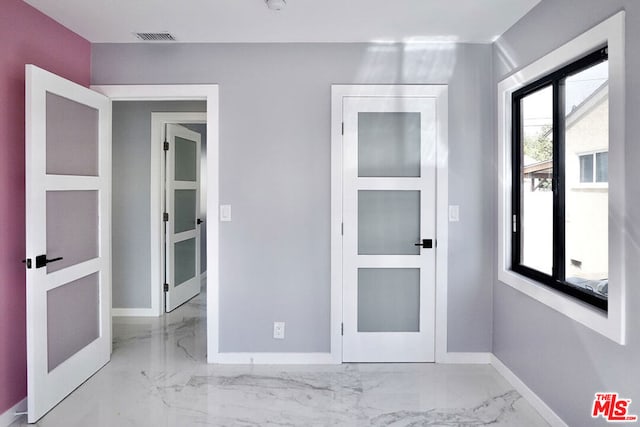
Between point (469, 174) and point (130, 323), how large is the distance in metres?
3.56

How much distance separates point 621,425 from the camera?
1785 mm

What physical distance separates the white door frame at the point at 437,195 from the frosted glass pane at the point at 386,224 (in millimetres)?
175

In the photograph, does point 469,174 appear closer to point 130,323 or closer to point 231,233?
point 231,233

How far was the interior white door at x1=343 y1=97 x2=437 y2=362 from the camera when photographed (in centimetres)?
320

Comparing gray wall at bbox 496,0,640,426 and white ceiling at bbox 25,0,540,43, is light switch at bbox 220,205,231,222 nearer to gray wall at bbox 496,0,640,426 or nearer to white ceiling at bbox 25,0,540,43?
white ceiling at bbox 25,0,540,43

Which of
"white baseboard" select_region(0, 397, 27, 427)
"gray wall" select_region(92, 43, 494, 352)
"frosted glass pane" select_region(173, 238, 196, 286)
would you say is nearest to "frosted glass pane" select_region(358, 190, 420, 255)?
"gray wall" select_region(92, 43, 494, 352)

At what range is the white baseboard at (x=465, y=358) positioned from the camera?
320 centimetres

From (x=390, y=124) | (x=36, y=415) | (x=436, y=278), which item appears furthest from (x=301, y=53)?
(x=36, y=415)

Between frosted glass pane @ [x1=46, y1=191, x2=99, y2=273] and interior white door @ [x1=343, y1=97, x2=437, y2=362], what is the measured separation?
1863 mm

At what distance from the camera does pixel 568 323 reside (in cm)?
220

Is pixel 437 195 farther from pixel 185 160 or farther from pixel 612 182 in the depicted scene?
pixel 185 160

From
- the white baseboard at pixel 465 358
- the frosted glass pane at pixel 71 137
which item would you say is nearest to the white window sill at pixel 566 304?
the white baseboard at pixel 465 358

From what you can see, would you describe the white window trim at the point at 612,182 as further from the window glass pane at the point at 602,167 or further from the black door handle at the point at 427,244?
the black door handle at the point at 427,244

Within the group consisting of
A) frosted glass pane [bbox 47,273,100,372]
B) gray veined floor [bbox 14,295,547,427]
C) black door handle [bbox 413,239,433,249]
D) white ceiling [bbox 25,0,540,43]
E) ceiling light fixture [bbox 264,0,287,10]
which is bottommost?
gray veined floor [bbox 14,295,547,427]
